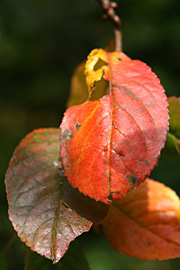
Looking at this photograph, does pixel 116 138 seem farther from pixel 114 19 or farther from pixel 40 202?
pixel 114 19

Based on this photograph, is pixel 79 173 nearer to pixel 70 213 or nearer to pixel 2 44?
pixel 70 213

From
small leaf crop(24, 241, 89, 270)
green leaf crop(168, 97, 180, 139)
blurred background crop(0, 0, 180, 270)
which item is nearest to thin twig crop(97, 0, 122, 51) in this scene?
green leaf crop(168, 97, 180, 139)

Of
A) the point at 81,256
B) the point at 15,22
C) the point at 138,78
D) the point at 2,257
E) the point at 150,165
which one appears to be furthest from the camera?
the point at 15,22

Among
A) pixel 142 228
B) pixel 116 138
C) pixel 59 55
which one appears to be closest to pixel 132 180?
pixel 116 138

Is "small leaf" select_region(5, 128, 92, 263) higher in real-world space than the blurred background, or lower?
higher

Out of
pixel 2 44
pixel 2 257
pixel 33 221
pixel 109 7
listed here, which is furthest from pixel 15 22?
pixel 33 221

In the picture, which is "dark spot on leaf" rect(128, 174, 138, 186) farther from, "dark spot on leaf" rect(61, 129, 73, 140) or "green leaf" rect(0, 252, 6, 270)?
"green leaf" rect(0, 252, 6, 270)

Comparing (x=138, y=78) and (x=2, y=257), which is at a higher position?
(x=138, y=78)

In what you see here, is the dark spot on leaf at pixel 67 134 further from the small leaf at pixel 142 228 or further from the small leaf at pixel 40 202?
the small leaf at pixel 142 228
